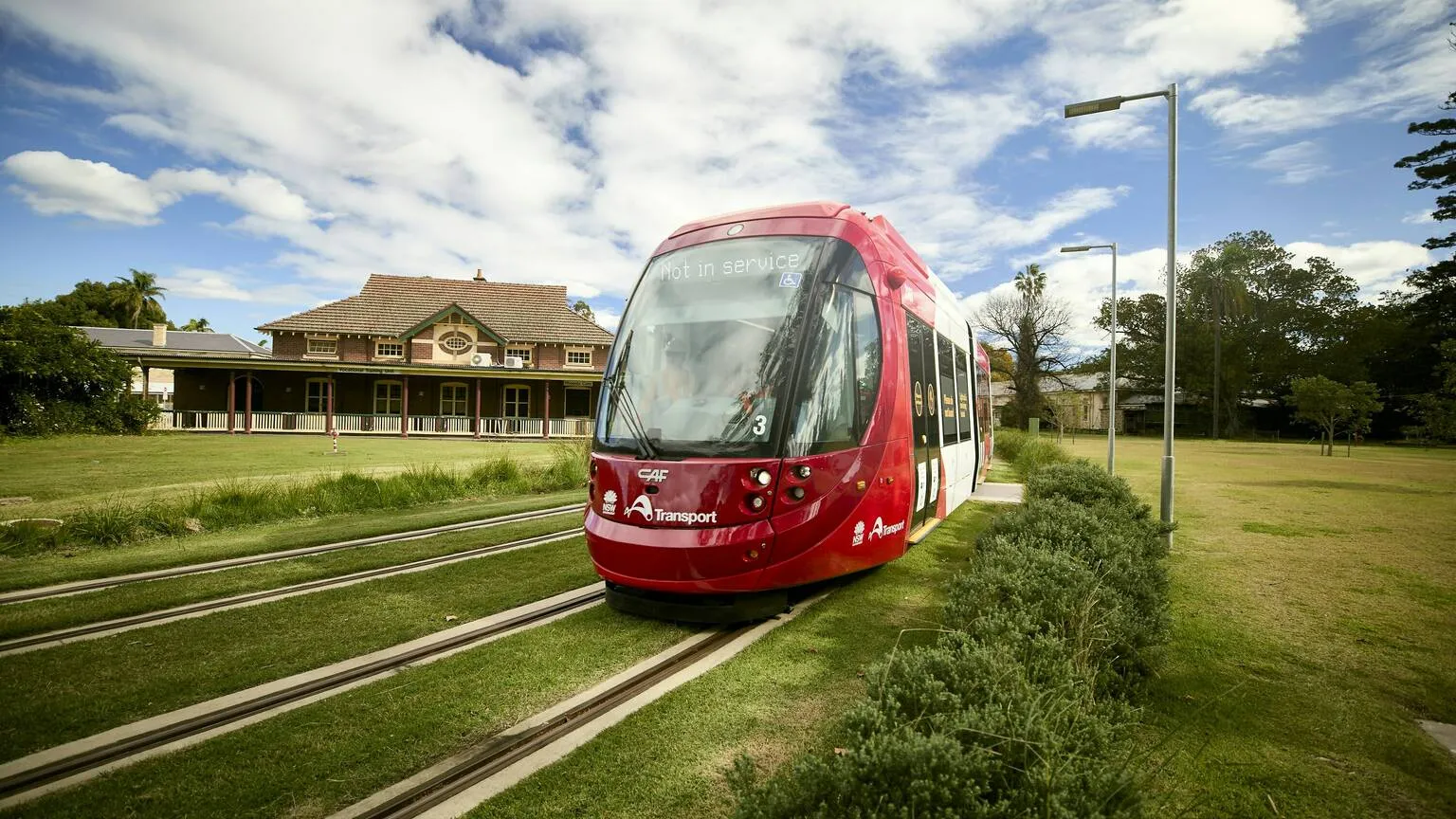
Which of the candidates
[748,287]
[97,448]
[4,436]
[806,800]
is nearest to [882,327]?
[748,287]

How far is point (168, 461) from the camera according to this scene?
17.3 meters

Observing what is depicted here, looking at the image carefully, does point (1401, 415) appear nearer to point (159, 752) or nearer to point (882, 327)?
point (882, 327)

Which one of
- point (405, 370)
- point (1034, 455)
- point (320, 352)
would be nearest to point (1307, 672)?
point (1034, 455)

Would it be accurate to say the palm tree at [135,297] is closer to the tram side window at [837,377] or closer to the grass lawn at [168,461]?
the grass lawn at [168,461]

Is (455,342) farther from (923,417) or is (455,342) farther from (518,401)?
(923,417)

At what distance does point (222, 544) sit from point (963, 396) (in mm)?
11178

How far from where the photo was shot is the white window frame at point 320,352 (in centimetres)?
3562

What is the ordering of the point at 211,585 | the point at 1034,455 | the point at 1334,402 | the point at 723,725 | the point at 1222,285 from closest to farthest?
the point at 723,725, the point at 211,585, the point at 1034,455, the point at 1334,402, the point at 1222,285

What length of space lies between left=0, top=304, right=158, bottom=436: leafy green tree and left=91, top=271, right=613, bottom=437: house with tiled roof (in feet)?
9.69

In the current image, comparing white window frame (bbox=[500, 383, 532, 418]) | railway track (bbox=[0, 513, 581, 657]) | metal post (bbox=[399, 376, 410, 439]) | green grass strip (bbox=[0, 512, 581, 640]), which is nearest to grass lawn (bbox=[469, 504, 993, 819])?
railway track (bbox=[0, 513, 581, 657])

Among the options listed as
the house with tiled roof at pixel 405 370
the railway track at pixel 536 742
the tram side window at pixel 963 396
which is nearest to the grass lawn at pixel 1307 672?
the railway track at pixel 536 742

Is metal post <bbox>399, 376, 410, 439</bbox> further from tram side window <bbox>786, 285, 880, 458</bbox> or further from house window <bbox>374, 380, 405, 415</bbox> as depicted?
tram side window <bbox>786, 285, 880, 458</bbox>

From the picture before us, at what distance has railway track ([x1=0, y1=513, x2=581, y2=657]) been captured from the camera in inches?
179

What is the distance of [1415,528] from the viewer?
35.0 feet
